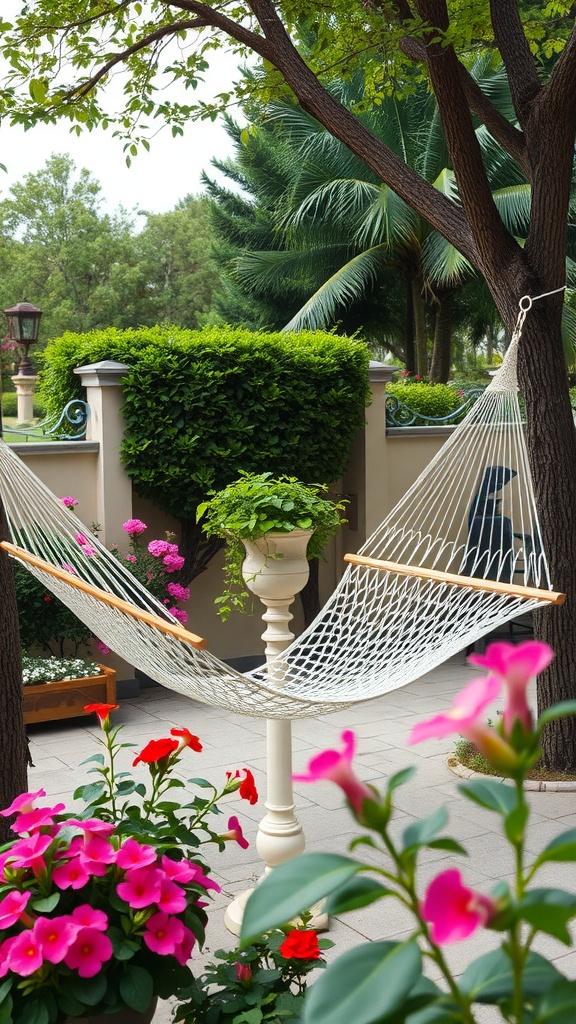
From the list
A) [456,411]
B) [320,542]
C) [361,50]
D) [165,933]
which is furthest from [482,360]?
[165,933]

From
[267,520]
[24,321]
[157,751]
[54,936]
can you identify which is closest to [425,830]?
[54,936]

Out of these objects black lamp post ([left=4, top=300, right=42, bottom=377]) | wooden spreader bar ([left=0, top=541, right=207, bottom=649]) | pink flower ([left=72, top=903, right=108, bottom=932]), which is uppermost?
black lamp post ([left=4, top=300, right=42, bottom=377])

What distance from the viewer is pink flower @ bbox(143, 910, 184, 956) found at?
4.17ft

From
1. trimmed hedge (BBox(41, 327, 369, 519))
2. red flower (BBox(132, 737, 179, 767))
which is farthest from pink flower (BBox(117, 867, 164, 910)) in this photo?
trimmed hedge (BBox(41, 327, 369, 519))

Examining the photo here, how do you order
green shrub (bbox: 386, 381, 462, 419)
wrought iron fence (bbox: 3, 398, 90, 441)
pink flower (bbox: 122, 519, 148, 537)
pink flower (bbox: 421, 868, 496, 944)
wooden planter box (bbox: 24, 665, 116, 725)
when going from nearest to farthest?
pink flower (bbox: 421, 868, 496, 944)
wooden planter box (bbox: 24, 665, 116, 725)
pink flower (bbox: 122, 519, 148, 537)
wrought iron fence (bbox: 3, 398, 90, 441)
green shrub (bbox: 386, 381, 462, 419)

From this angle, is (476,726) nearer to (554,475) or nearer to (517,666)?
→ (517,666)

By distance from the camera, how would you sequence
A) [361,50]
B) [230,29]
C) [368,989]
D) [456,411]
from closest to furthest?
[368,989]
[230,29]
[361,50]
[456,411]

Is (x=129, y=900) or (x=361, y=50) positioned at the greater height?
(x=361, y=50)

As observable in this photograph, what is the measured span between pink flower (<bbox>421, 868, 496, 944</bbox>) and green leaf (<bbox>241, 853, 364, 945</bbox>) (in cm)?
9

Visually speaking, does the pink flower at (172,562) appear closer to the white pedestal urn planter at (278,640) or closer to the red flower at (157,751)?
the white pedestal urn planter at (278,640)

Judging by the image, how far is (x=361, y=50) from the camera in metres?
3.82

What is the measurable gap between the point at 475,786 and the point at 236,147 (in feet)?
44.6

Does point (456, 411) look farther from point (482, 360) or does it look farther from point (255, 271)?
point (482, 360)

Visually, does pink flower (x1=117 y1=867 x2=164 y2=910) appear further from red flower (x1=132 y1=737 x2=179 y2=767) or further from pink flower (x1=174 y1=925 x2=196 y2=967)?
red flower (x1=132 y1=737 x2=179 y2=767)
